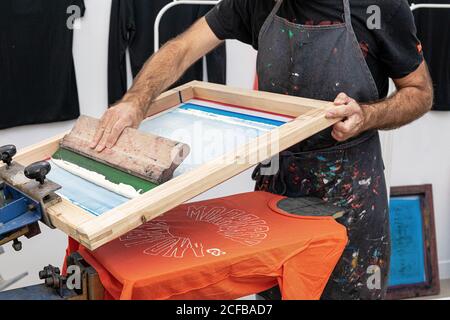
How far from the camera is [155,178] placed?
110cm

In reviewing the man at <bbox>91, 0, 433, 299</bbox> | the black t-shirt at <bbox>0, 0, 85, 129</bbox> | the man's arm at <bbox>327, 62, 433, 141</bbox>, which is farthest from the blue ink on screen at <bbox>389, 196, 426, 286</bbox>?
the black t-shirt at <bbox>0, 0, 85, 129</bbox>

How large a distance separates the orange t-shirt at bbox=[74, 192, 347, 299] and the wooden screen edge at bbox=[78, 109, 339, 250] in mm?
118

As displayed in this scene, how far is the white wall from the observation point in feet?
8.86

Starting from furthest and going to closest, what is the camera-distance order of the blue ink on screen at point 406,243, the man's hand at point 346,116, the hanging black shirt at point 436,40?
1. the blue ink on screen at point 406,243
2. the hanging black shirt at point 436,40
3. the man's hand at point 346,116

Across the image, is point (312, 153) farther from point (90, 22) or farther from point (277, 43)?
point (90, 22)

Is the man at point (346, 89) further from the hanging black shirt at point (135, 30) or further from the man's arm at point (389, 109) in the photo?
the hanging black shirt at point (135, 30)

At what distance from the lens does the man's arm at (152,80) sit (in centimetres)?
130

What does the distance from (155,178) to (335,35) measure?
665 millimetres

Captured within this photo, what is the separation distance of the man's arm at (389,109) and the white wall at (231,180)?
153 centimetres

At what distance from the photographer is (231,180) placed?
308cm

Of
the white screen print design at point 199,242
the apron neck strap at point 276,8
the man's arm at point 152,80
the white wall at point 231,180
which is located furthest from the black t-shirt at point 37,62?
the white screen print design at point 199,242

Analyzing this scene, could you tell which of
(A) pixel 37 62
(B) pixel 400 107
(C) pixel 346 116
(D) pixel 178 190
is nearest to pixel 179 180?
(D) pixel 178 190

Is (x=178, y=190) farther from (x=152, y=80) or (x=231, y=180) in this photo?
(x=231, y=180)

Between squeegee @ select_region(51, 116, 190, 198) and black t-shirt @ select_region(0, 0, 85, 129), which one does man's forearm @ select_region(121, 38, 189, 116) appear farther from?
black t-shirt @ select_region(0, 0, 85, 129)
